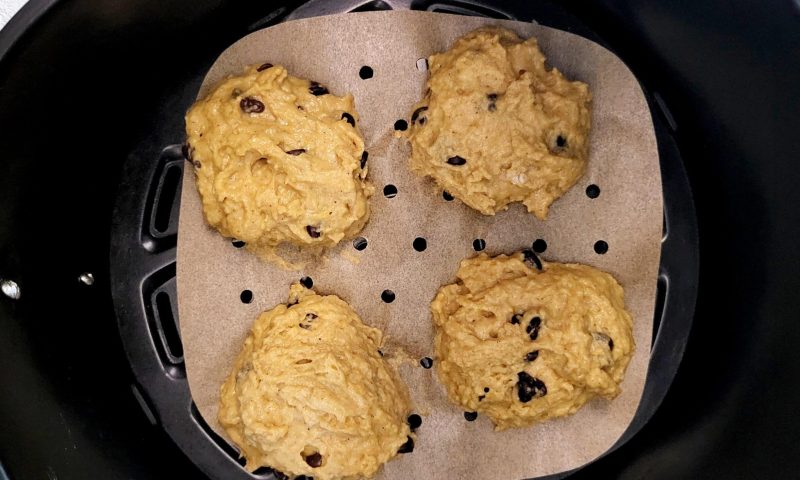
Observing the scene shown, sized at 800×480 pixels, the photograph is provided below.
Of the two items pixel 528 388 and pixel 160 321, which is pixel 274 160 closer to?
pixel 160 321

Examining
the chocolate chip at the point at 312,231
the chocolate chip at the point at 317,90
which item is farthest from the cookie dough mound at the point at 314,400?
the chocolate chip at the point at 317,90

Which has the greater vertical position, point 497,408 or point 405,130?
point 405,130

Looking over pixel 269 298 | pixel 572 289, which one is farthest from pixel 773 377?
pixel 269 298

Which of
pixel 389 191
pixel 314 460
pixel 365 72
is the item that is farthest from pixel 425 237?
pixel 314 460

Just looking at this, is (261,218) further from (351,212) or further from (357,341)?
(357,341)

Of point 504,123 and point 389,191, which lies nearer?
point 504,123
